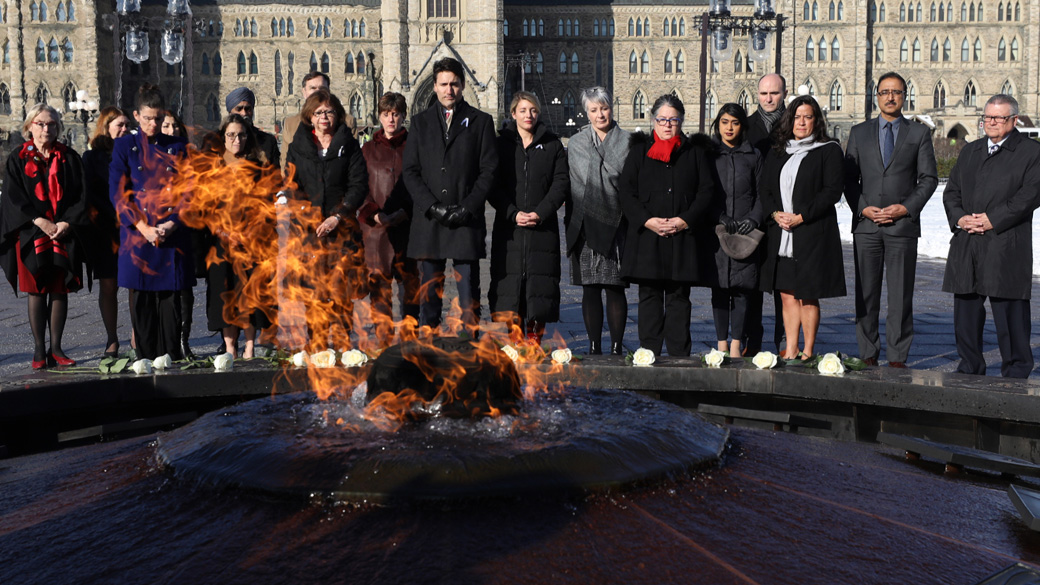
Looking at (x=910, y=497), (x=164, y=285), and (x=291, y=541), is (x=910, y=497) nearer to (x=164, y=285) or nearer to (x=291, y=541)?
(x=291, y=541)

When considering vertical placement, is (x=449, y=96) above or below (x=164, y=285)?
above

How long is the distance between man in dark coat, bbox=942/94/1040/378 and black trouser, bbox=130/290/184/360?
175 inches

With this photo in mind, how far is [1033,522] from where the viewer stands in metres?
2.81

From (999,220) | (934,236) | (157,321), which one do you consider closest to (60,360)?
(157,321)

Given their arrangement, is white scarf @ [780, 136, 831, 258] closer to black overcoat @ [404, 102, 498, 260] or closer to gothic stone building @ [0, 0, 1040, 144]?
black overcoat @ [404, 102, 498, 260]

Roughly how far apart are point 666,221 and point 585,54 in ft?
200

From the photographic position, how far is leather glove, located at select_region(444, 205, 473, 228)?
5586mm

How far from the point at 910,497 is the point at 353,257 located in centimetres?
377

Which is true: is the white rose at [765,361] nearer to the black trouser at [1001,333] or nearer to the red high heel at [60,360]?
the black trouser at [1001,333]

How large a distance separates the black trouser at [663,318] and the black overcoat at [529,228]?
53 cm

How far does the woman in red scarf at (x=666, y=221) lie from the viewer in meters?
5.60

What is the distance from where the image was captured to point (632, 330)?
814cm

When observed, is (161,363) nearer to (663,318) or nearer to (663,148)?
(663,318)

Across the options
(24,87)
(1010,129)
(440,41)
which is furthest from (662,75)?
(1010,129)
